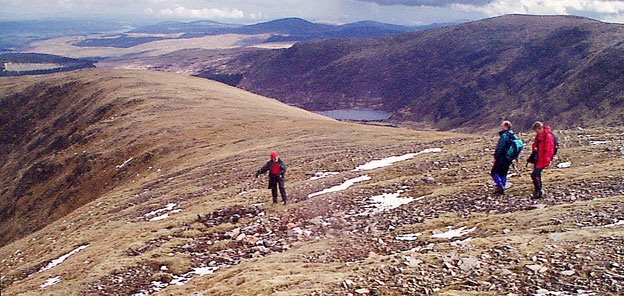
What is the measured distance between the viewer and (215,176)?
31922 mm

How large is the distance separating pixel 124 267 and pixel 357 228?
9338mm

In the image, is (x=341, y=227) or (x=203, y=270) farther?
(x=341, y=227)

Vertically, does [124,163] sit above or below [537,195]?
below

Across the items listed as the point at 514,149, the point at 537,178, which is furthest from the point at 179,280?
the point at 537,178

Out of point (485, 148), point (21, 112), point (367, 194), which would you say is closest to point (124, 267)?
point (367, 194)

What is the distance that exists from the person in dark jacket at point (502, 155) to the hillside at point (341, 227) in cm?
77

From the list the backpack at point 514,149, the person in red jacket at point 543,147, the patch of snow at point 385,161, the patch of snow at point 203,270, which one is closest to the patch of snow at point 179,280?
the patch of snow at point 203,270

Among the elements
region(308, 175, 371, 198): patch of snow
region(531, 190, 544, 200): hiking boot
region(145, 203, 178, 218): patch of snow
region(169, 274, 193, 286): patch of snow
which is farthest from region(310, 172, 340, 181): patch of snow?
region(531, 190, 544, 200): hiking boot

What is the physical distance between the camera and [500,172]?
53.1 feet

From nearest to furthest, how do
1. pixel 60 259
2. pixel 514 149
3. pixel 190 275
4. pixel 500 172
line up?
pixel 190 275 → pixel 514 149 → pixel 500 172 → pixel 60 259

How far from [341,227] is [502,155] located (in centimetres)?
703

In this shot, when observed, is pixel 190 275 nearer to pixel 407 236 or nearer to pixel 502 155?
pixel 407 236

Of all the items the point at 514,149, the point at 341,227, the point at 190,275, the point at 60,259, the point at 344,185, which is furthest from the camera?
the point at 344,185

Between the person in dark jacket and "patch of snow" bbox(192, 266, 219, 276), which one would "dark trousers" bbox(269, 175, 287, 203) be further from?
the person in dark jacket
